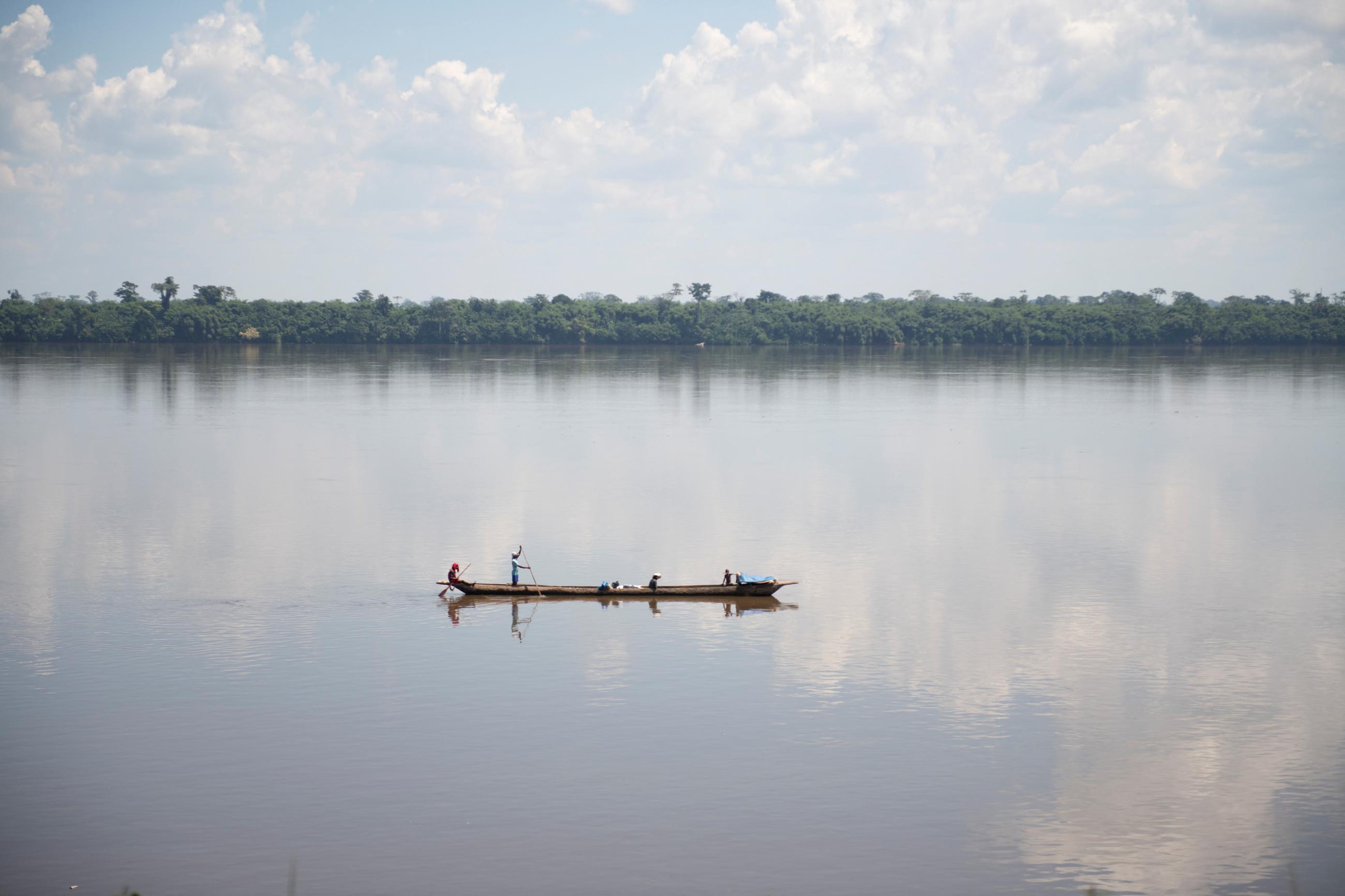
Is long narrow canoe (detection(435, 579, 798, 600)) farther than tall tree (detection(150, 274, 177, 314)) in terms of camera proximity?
No

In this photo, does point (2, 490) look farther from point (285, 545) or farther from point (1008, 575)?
point (1008, 575)

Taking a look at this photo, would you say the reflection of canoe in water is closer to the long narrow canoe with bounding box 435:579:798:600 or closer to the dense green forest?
the long narrow canoe with bounding box 435:579:798:600

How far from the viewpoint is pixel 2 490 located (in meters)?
45.2

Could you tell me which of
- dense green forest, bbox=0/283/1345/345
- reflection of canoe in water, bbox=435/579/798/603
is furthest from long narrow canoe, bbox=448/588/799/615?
dense green forest, bbox=0/283/1345/345

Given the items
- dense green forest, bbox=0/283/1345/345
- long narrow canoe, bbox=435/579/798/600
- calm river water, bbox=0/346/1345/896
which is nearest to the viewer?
calm river water, bbox=0/346/1345/896

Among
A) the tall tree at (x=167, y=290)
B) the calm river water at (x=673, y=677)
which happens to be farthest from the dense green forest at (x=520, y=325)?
the calm river water at (x=673, y=677)

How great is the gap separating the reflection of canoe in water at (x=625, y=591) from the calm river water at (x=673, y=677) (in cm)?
45

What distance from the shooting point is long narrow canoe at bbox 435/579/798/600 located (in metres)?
29.4

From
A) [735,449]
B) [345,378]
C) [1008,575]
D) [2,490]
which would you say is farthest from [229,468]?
[345,378]

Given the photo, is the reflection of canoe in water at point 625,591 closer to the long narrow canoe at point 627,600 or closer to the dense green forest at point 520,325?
the long narrow canoe at point 627,600

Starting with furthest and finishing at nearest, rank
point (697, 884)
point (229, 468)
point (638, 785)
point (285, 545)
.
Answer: point (229, 468) → point (285, 545) → point (638, 785) → point (697, 884)

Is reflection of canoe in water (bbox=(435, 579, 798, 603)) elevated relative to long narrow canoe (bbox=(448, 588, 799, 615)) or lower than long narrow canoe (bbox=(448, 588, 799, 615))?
elevated

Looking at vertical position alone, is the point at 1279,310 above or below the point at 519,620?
above

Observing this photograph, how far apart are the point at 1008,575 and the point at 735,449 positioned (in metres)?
25.3
